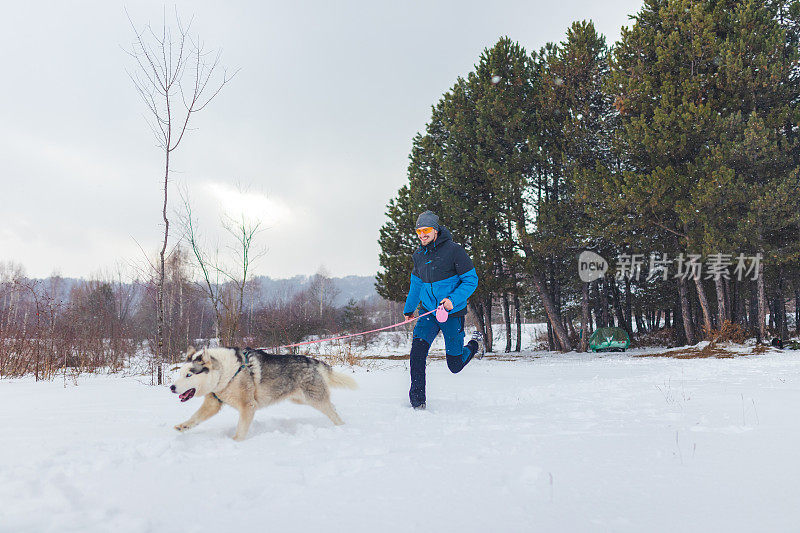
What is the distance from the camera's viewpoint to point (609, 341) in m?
19.6

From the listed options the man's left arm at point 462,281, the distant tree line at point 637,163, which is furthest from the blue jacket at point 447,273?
the distant tree line at point 637,163

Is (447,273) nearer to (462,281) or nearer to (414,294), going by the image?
(462,281)

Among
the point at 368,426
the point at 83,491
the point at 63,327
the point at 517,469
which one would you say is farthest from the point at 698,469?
the point at 63,327

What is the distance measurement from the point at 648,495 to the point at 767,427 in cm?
200

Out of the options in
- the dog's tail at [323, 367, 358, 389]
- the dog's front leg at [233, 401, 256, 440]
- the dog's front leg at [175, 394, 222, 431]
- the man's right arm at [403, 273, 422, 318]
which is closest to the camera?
the dog's front leg at [233, 401, 256, 440]

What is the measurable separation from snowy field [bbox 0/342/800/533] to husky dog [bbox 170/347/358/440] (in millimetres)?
206

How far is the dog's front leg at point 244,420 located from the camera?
314cm

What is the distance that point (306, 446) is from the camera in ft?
9.48

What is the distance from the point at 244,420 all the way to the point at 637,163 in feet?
57.1

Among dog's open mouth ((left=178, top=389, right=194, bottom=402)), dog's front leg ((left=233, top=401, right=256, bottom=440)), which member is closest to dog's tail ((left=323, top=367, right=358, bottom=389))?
dog's front leg ((left=233, top=401, right=256, bottom=440))

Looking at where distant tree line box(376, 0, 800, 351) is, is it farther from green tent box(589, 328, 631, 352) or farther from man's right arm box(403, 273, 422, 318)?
man's right arm box(403, 273, 422, 318)

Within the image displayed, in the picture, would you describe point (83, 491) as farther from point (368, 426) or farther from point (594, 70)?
point (594, 70)

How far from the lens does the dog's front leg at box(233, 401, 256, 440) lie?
3137 millimetres

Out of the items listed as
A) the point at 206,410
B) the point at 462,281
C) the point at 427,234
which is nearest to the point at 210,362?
the point at 206,410
